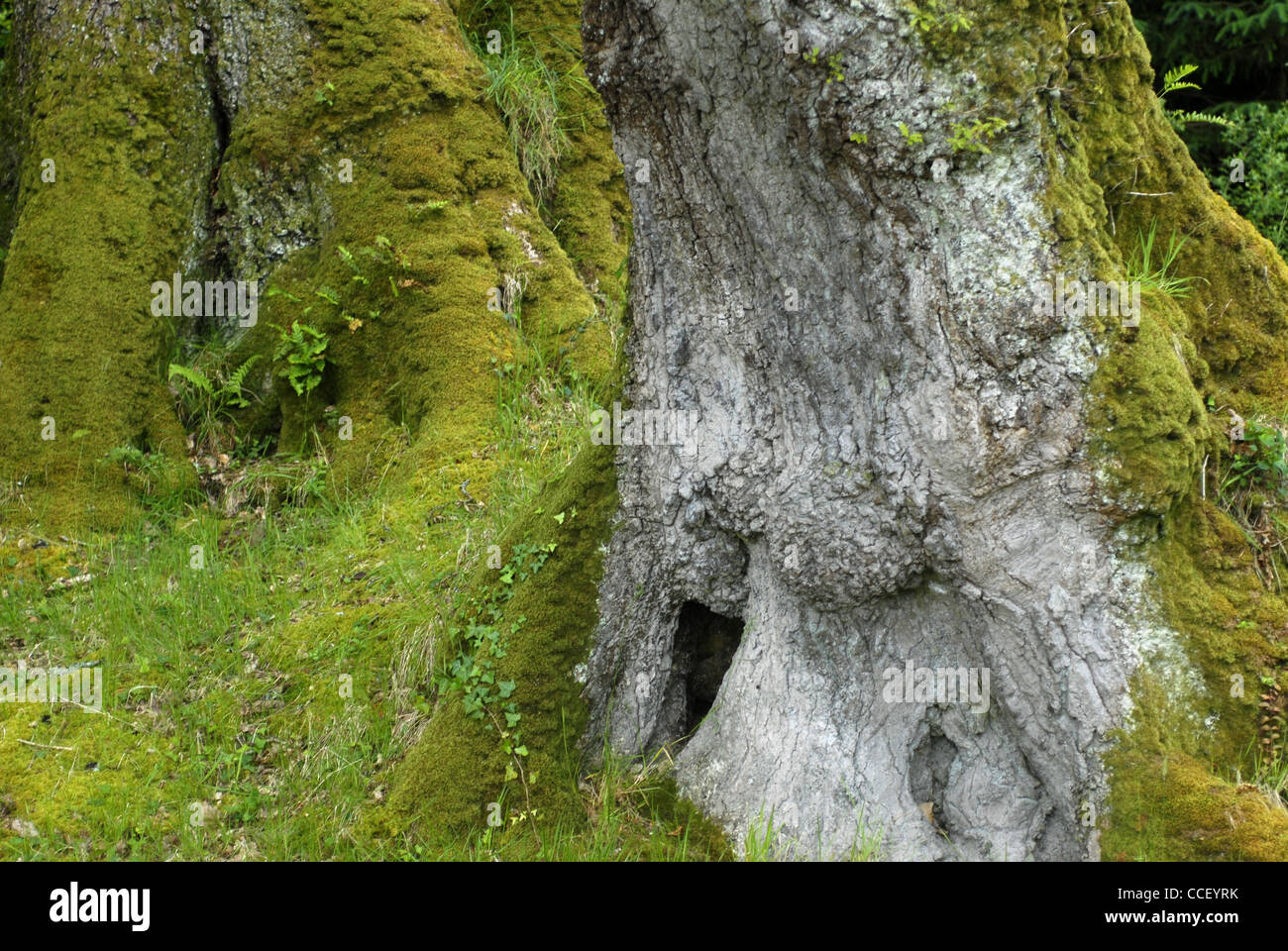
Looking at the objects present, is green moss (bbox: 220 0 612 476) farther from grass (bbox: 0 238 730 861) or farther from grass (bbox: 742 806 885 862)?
grass (bbox: 742 806 885 862)

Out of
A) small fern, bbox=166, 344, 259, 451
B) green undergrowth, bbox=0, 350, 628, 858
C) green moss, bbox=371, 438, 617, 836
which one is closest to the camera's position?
green moss, bbox=371, 438, 617, 836

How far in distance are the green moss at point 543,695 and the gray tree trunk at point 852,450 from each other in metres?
0.11

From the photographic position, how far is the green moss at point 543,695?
3.81 meters

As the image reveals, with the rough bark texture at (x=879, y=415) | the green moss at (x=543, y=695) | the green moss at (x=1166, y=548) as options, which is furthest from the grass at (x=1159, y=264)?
the green moss at (x=543, y=695)

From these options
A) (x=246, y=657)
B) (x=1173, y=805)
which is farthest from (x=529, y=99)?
(x=1173, y=805)

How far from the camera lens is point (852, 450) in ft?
11.3

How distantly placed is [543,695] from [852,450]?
59.4 inches

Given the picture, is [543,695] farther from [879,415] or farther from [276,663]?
[879,415]

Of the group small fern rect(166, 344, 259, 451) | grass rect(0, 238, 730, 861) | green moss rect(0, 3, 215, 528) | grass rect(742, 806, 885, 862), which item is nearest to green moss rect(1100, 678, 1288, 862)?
grass rect(742, 806, 885, 862)

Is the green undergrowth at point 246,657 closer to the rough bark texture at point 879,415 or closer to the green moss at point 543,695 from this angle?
the green moss at point 543,695

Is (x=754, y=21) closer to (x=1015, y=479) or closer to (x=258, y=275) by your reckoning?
(x=1015, y=479)

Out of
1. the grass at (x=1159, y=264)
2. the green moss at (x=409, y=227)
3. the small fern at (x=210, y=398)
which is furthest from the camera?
the small fern at (x=210, y=398)

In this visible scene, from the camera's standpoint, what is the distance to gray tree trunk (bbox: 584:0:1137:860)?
313cm

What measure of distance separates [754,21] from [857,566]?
1774 millimetres
